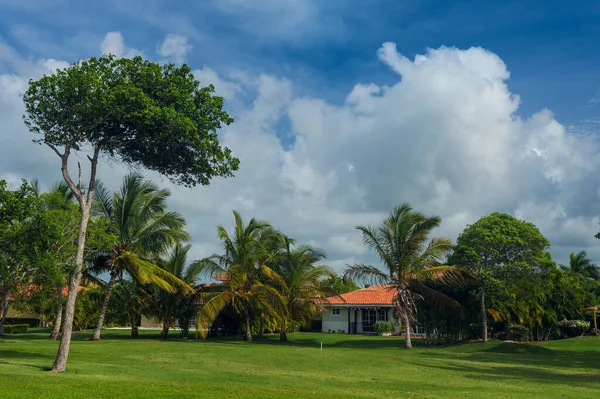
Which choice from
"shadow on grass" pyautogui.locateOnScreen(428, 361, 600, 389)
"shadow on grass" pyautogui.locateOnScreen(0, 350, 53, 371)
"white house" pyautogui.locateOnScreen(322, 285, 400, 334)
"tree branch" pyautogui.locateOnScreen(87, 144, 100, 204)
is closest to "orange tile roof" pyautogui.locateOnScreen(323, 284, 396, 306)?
"white house" pyautogui.locateOnScreen(322, 285, 400, 334)

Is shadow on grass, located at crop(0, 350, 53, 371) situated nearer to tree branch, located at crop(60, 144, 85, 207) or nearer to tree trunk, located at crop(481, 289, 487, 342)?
tree branch, located at crop(60, 144, 85, 207)

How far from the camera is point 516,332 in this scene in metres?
35.6

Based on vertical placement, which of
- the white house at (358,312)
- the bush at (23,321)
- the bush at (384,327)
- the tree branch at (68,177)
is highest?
the tree branch at (68,177)

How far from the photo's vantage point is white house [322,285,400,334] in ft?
170

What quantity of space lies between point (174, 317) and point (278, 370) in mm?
20274

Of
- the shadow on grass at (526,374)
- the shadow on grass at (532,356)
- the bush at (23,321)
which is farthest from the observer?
the bush at (23,321)

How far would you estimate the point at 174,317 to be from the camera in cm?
3850

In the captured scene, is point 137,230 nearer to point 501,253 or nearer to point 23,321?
point 501,253

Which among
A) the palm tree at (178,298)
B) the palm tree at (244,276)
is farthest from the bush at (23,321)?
the palm tree at (244,276)

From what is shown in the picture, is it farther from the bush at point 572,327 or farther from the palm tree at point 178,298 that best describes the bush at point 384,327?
the palm tree at point 178,298

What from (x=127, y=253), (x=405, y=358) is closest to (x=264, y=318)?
(x=127, y=253)

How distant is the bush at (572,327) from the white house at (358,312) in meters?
14.5

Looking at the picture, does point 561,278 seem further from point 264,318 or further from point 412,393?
point 412,393

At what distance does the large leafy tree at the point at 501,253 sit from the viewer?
112ft
